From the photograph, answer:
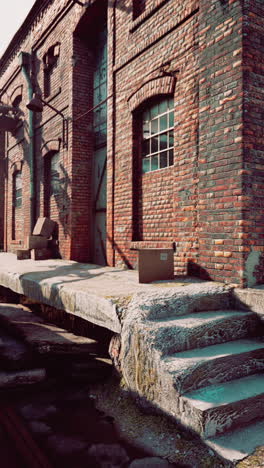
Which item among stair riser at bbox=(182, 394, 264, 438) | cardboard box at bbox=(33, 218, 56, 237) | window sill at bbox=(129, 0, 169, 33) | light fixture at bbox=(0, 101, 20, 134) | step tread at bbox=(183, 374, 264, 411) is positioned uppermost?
light fixture at bbox=(0, 101, 20, 134)

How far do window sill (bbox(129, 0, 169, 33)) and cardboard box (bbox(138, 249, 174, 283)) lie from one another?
407 cm

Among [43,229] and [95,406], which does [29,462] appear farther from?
[43,229]

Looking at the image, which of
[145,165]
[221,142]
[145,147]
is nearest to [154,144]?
[145,147]

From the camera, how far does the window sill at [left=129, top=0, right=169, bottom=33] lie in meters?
5.39

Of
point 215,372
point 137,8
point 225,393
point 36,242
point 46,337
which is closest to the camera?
point 225,393

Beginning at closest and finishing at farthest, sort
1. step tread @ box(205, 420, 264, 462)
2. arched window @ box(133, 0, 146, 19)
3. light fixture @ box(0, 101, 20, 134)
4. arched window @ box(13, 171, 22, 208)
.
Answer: step tread @ box(205, 420, 264, 462), arched window @ box(133, 0, 146, 19), light fixture @ box(0, 101, 20, 134), arched window @ box(13, 171, 22, 208)

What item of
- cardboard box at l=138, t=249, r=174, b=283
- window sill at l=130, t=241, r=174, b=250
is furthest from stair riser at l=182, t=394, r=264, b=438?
window sill at l=130, t=241, r=174, b=250

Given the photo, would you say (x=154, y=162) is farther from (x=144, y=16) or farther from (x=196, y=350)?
(x=196, y=350)

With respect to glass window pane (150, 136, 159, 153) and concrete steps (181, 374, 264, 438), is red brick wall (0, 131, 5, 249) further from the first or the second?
concrete steps (181, 374, 264, 438)

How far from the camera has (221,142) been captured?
403 cm

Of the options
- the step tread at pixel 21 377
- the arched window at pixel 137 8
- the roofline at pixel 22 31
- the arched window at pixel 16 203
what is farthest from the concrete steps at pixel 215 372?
the arched window at pixel 16 203

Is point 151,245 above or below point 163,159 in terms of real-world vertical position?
below

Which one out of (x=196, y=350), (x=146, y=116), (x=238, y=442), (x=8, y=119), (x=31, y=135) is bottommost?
(x=238, y=442)

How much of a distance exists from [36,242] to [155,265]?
16.9ft
